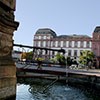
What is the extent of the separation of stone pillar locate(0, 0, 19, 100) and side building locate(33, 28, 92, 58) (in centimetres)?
9360

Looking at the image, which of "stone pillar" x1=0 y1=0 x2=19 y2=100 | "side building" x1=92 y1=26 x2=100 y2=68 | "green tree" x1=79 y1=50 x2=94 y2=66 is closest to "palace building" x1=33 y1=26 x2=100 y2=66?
"side building" x1=92 y1=26 x2=100 y2=68

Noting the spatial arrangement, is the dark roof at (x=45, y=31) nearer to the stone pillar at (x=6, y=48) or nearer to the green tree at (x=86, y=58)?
the green tree at (x=86, y=58)

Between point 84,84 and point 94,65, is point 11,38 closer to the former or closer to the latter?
point 84,84

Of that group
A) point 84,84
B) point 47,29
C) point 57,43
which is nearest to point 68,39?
point 57,43

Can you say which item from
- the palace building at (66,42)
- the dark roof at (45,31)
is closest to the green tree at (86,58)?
the palace building at (66,42)

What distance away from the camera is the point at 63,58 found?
80.4 m

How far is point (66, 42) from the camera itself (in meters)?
104

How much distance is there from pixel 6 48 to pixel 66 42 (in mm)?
98870

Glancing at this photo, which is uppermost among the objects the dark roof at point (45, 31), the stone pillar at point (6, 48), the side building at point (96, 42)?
the dark roof at point (45, 31)

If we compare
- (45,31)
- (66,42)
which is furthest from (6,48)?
(45,31)

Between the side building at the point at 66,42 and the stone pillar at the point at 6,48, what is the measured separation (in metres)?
93.6

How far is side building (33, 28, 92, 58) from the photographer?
102250mm

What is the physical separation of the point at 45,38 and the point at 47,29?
19.0ft

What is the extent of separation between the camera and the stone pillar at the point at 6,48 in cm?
577
